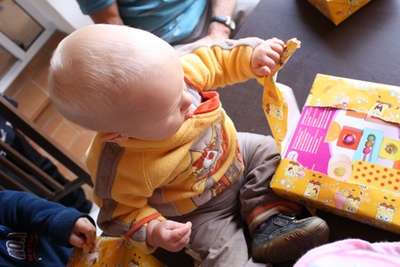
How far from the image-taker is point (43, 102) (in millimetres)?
1710

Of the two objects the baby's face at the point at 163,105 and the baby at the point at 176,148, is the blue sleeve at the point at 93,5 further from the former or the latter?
the baby's face at the point at 163,105

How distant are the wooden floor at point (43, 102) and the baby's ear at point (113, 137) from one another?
3.90 ft

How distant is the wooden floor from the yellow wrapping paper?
978mm

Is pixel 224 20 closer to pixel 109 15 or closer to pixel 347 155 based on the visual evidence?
pixel 109 15

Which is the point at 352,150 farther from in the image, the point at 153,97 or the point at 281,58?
the point at 153,97

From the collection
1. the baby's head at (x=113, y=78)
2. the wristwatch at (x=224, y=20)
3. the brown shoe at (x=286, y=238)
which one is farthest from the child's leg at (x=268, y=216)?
the wristwatch at (x=224, y=20)

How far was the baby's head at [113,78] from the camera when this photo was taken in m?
0.46

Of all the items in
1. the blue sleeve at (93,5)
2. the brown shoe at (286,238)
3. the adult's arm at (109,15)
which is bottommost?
the brown shoe at (286,238)

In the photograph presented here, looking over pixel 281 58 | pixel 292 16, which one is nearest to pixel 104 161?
pixel 281 58

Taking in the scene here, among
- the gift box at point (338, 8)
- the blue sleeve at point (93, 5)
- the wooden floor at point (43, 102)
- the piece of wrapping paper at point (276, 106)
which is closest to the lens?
the piece of wrapping paper at point (276, 106)

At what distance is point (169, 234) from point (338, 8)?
1.96 feet

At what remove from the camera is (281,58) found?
647 millimetres

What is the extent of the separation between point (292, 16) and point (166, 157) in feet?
1.72

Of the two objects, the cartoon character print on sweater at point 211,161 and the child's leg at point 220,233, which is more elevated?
the cartoon character print on sweater at point 211,161
